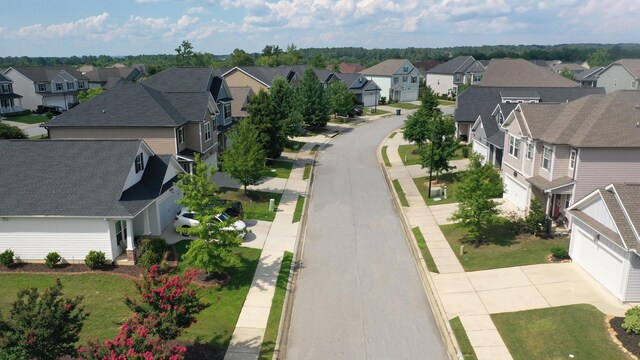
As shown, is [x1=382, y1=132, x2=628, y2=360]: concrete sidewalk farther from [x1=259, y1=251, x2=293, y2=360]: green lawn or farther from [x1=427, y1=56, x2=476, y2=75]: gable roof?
[x1=427, y1=56, x2=476, y2=75]: gable roof

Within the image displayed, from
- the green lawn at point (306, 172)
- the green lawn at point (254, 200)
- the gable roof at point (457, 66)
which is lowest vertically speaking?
the green lawn at point (254, 200)

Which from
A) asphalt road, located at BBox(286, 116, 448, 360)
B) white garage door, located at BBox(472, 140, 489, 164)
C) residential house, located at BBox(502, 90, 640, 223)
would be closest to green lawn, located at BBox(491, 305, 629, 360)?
asphalt road, located at BBox(286, 116, 448, 360)

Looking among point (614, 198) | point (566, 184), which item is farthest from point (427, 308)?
point (566, 184)

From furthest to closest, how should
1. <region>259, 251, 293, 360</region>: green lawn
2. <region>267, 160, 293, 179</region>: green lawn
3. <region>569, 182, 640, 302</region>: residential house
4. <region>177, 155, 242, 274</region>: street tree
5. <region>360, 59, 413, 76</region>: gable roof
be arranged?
<region>360, 59, 413, 76</region>: gable roof, <region>267, 160, 293, 179</region>: green lawn, <region>177, 155, 242, 274</region>: street tree, <region>569, 182, 640, 302</region>: residential house, <region>259, 251, 293, 360</region>: green lawn

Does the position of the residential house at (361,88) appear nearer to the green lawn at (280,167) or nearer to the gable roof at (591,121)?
the green lawn at (280,167)

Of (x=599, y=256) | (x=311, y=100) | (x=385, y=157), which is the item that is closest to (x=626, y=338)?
(x=599, y=256)

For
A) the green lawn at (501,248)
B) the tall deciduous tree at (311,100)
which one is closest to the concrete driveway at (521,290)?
the green lawn at (501,248)
